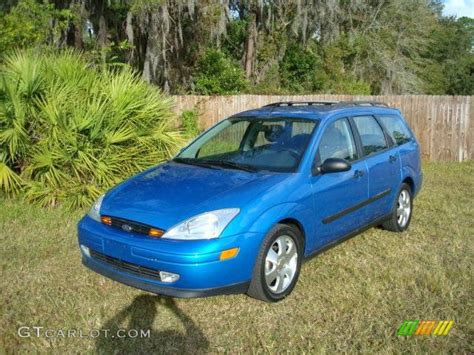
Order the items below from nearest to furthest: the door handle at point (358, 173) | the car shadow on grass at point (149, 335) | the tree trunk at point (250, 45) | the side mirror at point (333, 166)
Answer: the car shadow on grass at point (149, 335) < the side mirror at point (333, 166) < the door handle at point (358, 173) < the tree trunk at point (250, 45)

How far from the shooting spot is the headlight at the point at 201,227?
3.19m

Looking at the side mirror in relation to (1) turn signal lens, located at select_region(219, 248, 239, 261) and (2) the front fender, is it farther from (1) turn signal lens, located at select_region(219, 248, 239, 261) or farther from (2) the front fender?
(1) turn signal lens, located at select_region(219, 248, 239, 261)

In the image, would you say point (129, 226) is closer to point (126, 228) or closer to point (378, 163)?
point (126, 228)

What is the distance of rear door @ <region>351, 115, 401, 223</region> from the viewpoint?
15.5 feet

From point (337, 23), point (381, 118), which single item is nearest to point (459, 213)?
point (381, 118)

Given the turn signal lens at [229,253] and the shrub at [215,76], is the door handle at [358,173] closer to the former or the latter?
the turn signal lens at [229,253]

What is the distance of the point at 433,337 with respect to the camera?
10.5ft

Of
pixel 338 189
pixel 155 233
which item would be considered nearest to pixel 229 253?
pixel 155 233

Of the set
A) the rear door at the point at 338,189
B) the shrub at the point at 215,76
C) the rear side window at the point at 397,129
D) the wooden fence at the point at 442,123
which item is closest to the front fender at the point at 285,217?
the rear door at the point at 338,189

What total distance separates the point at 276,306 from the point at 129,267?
4.06 ft

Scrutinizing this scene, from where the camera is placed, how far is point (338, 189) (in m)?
4.16

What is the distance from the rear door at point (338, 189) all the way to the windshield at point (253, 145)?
8.7 inches

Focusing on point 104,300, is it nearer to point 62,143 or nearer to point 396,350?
point 396,350

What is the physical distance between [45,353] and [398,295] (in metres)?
2.84
